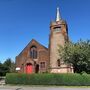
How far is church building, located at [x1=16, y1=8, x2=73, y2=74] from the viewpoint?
48688 mm

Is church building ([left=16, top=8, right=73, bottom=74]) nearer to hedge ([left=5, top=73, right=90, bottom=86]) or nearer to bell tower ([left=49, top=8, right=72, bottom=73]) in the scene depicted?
bell tower ([left=49, top=8, right=72, bottom=73])

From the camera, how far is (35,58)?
52125mm

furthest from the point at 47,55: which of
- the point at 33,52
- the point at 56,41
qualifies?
the point at 56,41

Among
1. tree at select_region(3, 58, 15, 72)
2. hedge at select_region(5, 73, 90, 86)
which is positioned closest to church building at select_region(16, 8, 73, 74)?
tree at select_region(3, 58, 15, 72)

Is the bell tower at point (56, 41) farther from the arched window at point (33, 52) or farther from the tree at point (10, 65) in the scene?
the tree at point (10, 65)

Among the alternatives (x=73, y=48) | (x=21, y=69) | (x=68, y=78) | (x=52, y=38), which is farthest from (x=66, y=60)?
(x=21, y=69)

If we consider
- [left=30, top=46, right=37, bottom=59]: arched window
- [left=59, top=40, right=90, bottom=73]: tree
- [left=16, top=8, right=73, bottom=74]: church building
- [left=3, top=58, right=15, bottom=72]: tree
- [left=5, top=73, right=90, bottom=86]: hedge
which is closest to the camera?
[left=5, top=73, right=90, bottom=86]: hedge

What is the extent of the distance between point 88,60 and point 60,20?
1592 centimetres

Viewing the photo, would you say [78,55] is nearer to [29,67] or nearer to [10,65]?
[29,67]

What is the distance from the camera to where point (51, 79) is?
3497 centimetres

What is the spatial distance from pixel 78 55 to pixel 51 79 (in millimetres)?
6657

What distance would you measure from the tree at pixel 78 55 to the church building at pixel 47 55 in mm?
7457

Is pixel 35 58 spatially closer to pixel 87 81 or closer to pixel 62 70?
pixel 62 70

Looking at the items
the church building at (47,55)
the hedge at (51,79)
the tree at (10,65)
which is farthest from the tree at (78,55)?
the tree at (10,65)
